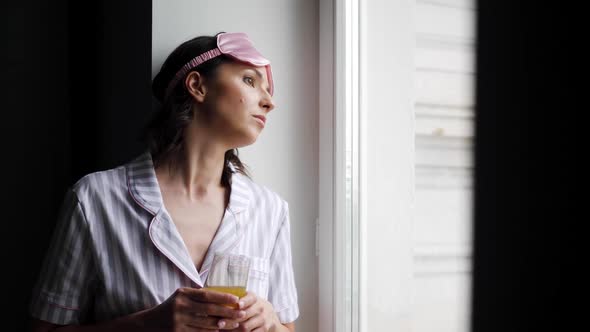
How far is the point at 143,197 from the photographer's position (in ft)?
3.36

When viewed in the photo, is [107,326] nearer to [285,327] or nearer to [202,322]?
[202,322]

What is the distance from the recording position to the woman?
94 centimetres

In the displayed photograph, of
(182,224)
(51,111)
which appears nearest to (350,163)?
(182,224)

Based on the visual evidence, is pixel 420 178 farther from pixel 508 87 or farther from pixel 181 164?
pixel 181 164

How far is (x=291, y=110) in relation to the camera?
1318 mm

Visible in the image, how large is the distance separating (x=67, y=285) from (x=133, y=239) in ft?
0.49

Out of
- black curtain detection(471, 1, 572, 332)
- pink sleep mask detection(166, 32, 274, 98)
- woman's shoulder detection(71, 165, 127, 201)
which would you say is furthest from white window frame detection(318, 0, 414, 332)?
black curtain detection(471, 1, 572, 332)

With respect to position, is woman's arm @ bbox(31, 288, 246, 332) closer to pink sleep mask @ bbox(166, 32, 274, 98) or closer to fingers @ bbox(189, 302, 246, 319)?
fingers @ bbox(189, 302, 246, 319)

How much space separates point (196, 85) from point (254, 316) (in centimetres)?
51

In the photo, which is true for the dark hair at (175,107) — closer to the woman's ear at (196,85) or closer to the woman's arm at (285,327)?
the woman's ear at (196,85)

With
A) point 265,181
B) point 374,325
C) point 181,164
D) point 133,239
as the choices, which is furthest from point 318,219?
point 133,239

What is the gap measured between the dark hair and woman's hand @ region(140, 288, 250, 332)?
13.8 inches

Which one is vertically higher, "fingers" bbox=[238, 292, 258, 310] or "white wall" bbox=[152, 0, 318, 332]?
"white wall" bbox=[152, 0, 318, 332]

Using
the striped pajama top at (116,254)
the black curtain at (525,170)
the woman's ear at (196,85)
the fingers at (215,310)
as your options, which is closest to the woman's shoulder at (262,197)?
the striped pajama top at (116,254)
